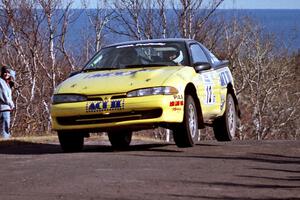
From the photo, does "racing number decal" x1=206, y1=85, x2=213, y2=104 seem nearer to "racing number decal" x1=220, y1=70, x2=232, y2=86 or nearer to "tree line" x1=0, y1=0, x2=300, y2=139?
"racing number decal" x1=220, y1=70, x2=232, y2=86

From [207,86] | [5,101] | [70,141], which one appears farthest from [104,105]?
[5,101]

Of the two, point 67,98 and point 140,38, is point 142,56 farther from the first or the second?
point 140,38

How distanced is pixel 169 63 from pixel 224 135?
217 cm

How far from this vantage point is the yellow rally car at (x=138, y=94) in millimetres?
10133

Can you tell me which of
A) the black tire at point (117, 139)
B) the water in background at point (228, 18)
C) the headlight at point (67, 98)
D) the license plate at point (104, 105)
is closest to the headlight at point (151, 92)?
the license plate at point (104, 105)

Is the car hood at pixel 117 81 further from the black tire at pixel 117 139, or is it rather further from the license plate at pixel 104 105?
the black tire at pixel 117 139

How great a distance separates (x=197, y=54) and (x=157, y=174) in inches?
165

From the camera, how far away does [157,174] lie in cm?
805

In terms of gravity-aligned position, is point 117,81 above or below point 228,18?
above

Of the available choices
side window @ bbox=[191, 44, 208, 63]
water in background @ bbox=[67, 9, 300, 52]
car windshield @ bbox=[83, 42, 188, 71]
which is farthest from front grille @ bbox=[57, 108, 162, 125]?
water in background @ bbox=[67, 9, 300, 52]

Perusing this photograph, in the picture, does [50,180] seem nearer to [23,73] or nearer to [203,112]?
[203,112]

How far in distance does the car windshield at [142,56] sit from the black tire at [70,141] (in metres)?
1.03

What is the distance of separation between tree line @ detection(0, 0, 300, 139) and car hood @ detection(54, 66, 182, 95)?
9.48 meters

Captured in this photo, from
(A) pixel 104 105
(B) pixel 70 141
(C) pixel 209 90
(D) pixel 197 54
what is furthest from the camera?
(D) pixel 197 54
